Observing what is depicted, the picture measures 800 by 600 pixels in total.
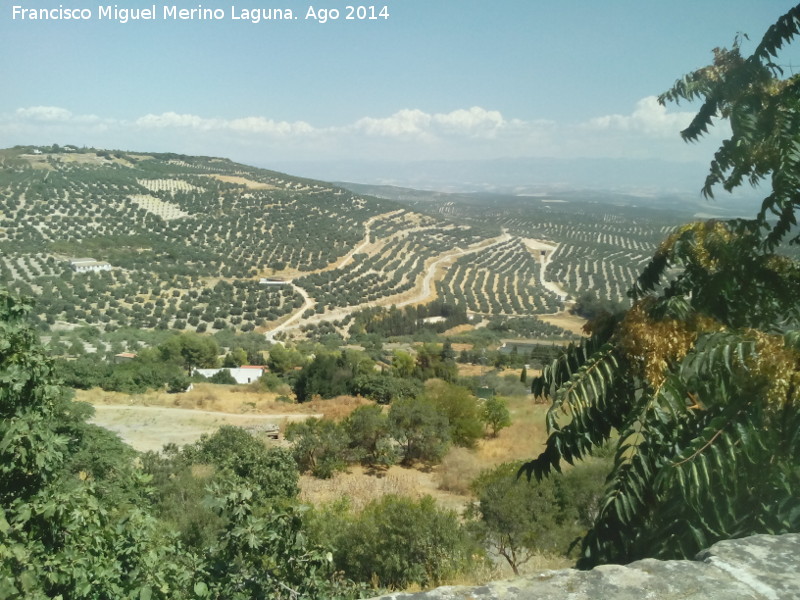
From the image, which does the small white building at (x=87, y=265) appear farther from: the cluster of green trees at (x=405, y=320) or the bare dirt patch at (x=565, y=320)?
the bare dirt patch at (x=565, y=320)

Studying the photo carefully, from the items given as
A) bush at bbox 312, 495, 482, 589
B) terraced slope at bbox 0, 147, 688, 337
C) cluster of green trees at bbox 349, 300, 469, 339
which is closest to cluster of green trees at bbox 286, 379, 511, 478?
bush at bbox 312, 495, 482, 589

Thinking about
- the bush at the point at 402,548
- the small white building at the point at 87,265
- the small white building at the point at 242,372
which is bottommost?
the small white building at the point at 242,372

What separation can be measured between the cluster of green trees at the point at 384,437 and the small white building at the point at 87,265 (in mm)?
34204

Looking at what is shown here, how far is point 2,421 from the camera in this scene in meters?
3.06

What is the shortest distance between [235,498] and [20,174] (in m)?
76.5

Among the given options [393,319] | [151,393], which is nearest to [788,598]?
[151,393]

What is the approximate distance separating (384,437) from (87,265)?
121ft

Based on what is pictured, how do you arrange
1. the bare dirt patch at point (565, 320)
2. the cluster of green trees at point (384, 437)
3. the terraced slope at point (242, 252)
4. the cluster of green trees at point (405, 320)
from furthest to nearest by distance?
1. the cluster of green trees at point (405, 320)
2. the terraced slope at point (242, 252)
3. the bare dirt patch at point (565, 320)
4. the cluster of green trees at point (384, 437)

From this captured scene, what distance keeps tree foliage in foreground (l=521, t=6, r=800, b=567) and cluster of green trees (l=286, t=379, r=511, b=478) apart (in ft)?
42.1

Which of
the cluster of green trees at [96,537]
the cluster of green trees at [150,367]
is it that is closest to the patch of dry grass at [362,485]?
the cluster of green trees at [96,537]

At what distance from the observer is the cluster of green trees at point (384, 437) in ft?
50.4

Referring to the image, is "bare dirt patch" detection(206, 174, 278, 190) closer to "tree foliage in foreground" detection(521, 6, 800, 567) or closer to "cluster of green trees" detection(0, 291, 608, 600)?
"cluster of green trees" detection(0, 291, 608, 600)

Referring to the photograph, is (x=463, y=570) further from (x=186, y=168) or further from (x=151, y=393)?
(x=186, y=168)

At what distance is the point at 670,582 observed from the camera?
5.64ft
